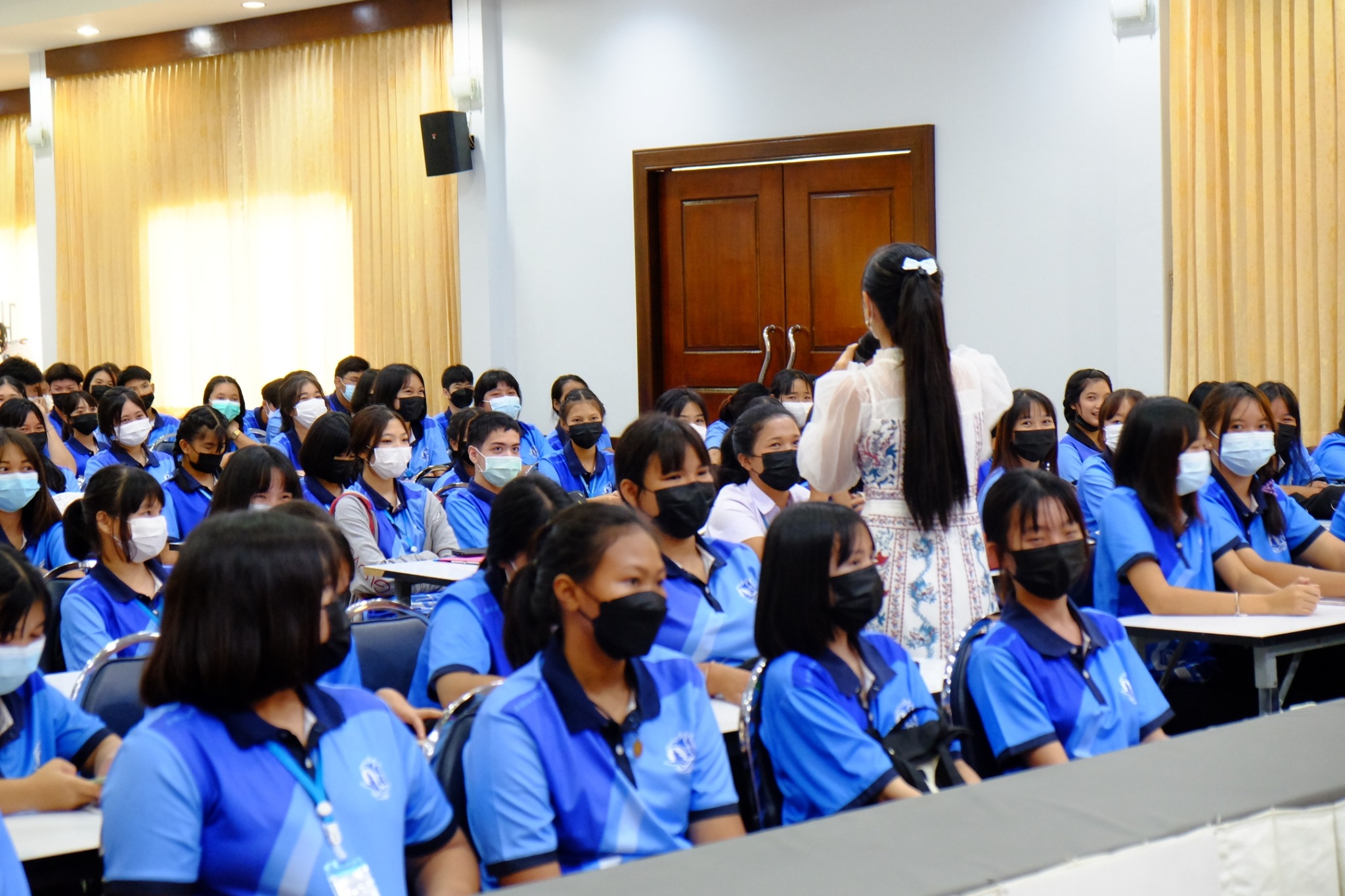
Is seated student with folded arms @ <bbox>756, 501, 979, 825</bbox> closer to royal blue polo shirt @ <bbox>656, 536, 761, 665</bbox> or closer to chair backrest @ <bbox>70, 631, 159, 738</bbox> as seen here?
royal blue polo shirt @ <bbox>656, 536, 761, 665</bbox>

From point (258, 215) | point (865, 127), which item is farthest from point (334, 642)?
point (258, 215)

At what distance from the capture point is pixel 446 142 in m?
9.25

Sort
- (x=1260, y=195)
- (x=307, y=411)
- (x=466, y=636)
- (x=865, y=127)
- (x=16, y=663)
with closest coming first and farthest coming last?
1. (x=16, y=663)
2. (x=466, y=636)
3. (x=1260, y=195)
4. (x=307, y=411)
5. (x=865, y=127)

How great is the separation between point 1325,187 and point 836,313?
2781 millimetres

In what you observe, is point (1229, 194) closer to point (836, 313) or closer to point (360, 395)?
point (836, 313)

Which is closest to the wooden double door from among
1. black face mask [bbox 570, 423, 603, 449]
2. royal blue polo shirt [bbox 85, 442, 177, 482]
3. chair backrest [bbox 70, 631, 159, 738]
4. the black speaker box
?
the black speaker box

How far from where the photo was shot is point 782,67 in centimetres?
829

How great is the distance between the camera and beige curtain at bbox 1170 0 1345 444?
6805 millimetres

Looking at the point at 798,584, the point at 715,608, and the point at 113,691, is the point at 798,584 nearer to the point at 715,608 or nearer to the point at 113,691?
the point at 715,608

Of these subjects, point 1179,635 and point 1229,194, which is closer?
point 1179,635

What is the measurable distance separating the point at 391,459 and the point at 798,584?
2833mm

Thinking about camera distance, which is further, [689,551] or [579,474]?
[579,474]

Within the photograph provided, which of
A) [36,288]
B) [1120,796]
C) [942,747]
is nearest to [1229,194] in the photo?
[942,747]

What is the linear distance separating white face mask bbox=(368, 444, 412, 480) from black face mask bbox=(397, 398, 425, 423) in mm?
2092
